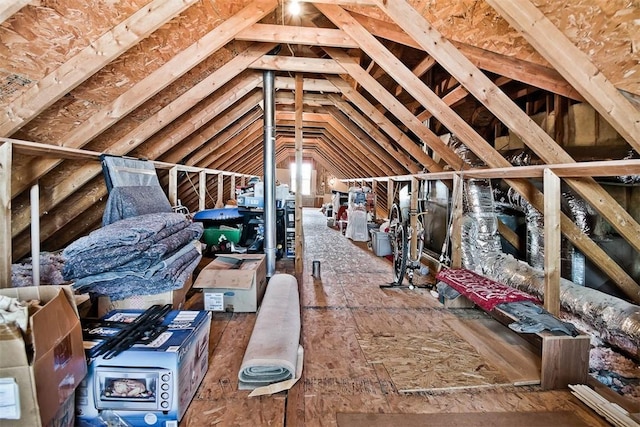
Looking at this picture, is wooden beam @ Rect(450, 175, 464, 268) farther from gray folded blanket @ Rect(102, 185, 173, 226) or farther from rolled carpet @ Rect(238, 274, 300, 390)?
gray folded blanket @ Rect(102, 185, 173, 226)

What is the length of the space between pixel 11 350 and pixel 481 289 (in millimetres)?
2751

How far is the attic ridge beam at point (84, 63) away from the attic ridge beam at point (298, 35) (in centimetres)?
92

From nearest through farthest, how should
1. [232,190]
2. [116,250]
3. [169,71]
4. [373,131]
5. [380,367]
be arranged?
[380,367] → [116,250] → [169,71] → [373,131] → [232,190]

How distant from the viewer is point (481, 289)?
2.63m

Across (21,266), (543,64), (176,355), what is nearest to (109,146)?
(21,266)

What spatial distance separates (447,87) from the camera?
384 cm

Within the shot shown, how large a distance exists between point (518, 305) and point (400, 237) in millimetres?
1595

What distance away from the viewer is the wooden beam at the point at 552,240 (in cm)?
233

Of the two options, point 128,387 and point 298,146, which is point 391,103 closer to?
point 298,146

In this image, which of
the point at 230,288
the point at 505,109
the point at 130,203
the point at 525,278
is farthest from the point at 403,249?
the point at 130,203

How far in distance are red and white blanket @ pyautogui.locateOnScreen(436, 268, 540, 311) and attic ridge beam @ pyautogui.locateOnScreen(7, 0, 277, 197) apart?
8.99 ft

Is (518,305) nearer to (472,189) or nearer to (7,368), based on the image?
(472,189)

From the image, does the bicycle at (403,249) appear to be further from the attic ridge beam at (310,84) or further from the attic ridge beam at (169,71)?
the attic ridge beam at (169,71)

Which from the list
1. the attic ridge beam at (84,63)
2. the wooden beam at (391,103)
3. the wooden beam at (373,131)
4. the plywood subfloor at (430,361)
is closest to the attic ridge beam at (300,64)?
the wooden beam at (391,103)
